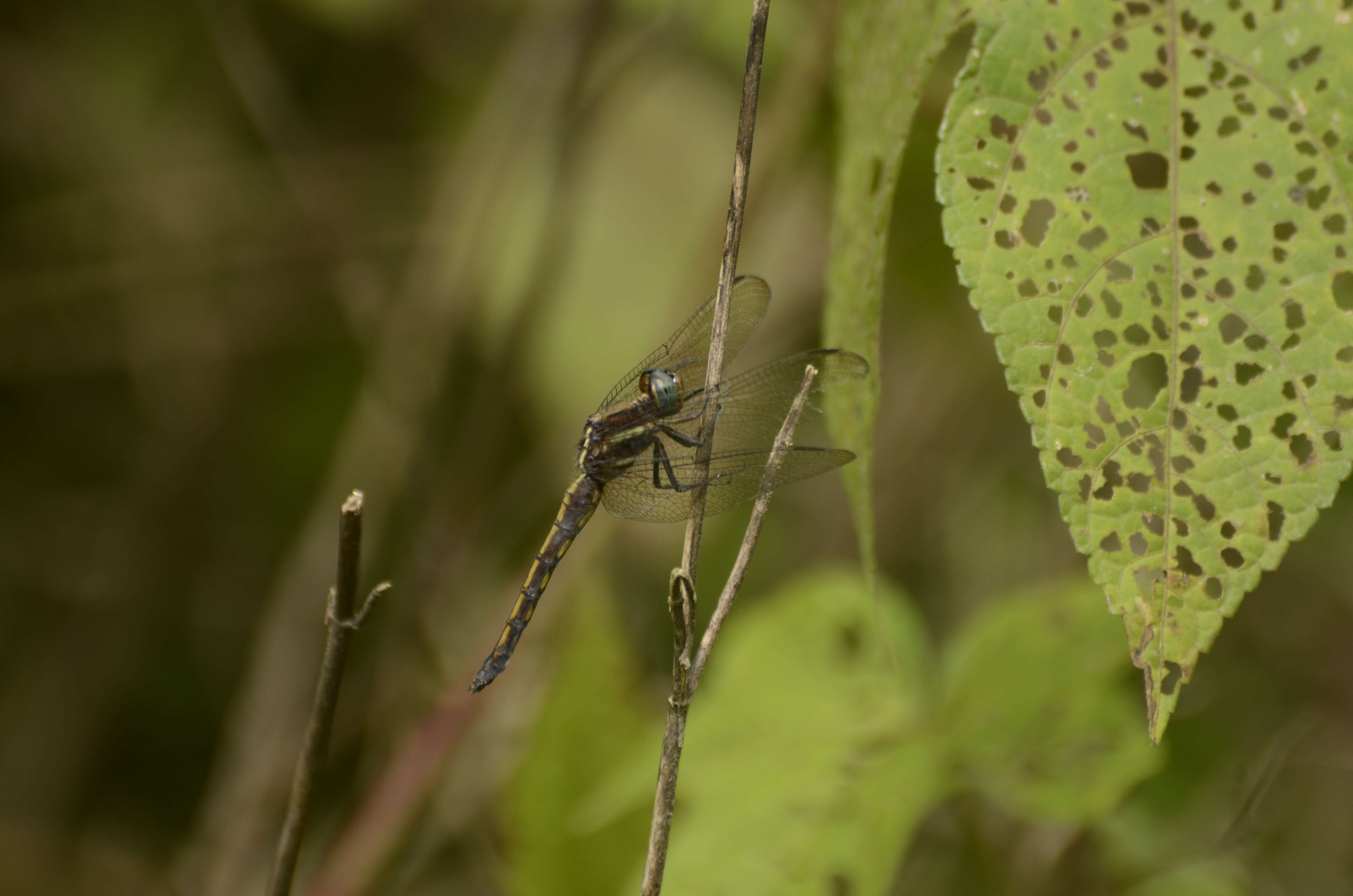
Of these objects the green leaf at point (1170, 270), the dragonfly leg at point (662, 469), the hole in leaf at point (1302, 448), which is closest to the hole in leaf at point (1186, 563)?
the green leaf at point (1170, 270)

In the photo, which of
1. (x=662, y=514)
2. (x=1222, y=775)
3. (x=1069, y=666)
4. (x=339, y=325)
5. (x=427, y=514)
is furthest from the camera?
(x=339, y=325)

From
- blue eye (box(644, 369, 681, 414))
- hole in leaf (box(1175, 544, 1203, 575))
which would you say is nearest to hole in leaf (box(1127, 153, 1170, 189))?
hole in leaf (box(1175, 544, 1203, 575))

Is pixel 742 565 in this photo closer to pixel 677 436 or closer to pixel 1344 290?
pixel 677 436

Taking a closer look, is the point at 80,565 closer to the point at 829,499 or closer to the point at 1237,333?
the point at 829,499

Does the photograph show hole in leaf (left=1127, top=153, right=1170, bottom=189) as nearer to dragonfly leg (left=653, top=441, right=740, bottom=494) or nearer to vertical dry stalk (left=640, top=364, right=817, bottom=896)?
vertical dry stalk (left=640, top=364, right=817, bottom=896)

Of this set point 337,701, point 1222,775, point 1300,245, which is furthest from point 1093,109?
point 1222,775

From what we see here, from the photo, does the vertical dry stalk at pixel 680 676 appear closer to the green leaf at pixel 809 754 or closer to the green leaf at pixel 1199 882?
the green leaf at pixel 809 754
